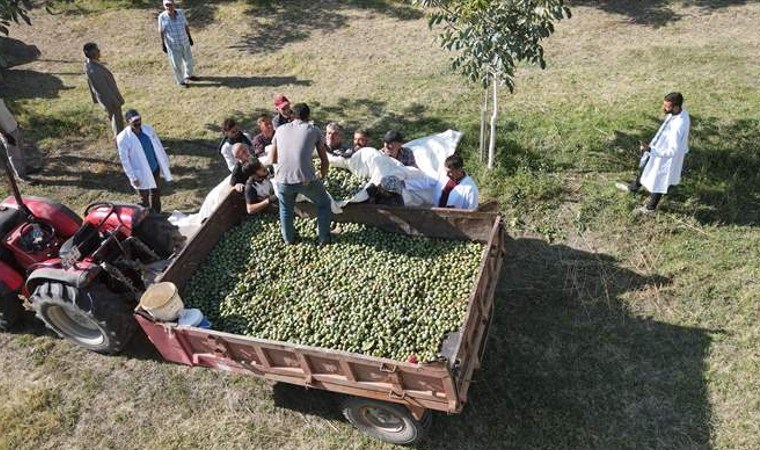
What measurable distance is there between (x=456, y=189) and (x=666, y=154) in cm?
284

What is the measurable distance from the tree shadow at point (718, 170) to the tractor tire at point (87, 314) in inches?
272

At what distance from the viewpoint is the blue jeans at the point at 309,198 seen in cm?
611

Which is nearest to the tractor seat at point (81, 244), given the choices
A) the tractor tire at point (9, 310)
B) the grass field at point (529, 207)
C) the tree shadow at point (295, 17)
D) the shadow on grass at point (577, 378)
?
the tractor tire at point (9, 310)

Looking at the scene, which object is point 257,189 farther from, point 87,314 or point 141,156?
point 87,314

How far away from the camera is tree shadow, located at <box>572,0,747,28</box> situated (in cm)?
1295

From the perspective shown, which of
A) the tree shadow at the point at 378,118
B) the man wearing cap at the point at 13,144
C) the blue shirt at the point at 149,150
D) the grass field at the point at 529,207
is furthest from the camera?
the tree shadow at the point at 378,118

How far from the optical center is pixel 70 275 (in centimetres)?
584

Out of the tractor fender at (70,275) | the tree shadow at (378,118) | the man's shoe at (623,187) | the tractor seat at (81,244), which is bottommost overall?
the man's shoe at (623,187)

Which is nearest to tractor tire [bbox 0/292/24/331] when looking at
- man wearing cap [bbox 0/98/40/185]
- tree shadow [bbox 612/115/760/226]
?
man wearing cap [bbox 0/98/40/185]

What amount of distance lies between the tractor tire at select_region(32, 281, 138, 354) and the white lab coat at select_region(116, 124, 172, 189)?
84.6 inches

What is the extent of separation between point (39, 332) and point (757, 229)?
8.86 meters

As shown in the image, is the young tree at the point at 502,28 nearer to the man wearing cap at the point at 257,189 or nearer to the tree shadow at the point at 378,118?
the tree shadow at the point at 378,118

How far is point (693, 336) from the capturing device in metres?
6.21

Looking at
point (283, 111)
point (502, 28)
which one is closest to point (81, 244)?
point (283, 111)
